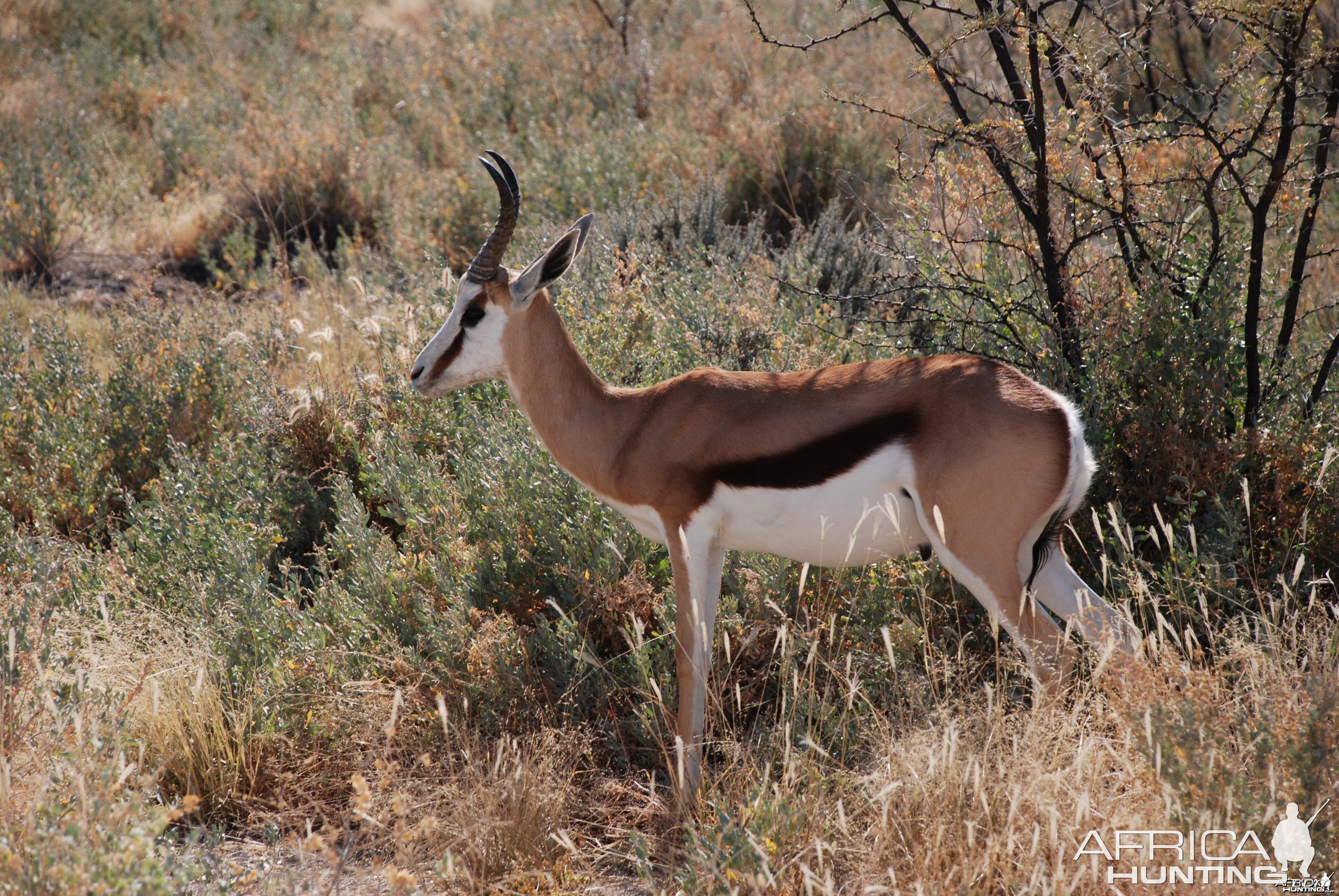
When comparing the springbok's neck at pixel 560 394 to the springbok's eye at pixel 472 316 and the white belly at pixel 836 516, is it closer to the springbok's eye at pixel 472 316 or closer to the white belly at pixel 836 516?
the springbok's eye at pixel 472 316

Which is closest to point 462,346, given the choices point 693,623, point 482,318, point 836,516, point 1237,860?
point 482,318

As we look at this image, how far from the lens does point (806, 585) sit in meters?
4.67

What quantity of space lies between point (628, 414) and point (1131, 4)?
5.67 m

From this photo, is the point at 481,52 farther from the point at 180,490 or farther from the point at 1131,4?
the point at 180,490

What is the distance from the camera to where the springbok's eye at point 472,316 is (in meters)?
4.32

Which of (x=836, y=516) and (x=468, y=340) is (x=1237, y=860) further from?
(x=468, y=340)

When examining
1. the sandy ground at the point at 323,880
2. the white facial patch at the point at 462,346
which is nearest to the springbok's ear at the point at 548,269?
the white facial patch at the point at 462,346

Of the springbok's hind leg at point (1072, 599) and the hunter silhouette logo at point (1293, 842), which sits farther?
the springbok's hind leg at point (1072, 599)

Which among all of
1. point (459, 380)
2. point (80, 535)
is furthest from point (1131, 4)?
point (80, 535)

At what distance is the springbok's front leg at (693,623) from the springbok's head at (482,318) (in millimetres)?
1092

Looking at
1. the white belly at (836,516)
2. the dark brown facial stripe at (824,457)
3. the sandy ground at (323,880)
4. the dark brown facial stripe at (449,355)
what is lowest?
the sandy ground at (323,880)

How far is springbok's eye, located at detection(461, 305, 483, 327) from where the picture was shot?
4.32 metres

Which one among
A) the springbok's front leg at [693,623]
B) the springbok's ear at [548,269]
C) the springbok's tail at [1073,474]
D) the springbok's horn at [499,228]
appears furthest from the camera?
the springbok's ear at [548,269]

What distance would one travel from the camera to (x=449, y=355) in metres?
4.35
